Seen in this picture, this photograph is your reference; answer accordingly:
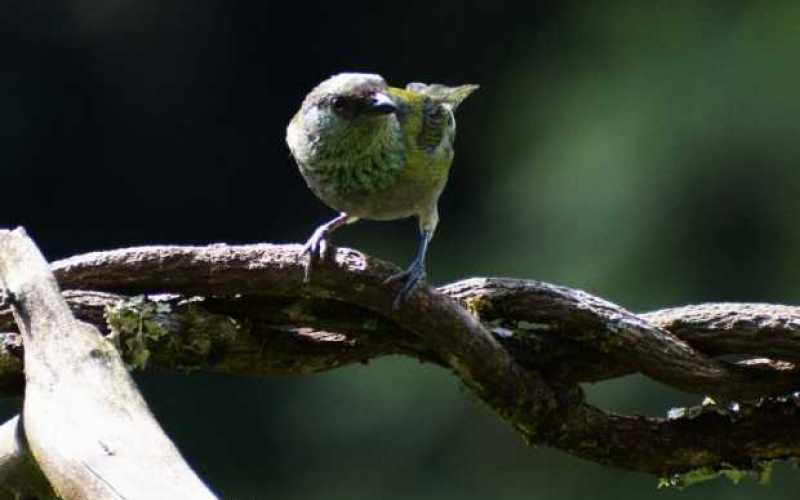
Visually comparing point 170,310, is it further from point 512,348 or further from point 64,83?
point 64,83

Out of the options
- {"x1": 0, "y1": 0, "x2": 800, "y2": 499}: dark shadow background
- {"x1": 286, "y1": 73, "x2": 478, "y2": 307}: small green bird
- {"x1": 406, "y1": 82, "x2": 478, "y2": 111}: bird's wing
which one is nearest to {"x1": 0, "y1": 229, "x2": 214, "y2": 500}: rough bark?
{"x1": 286, "y1": 73, "x2": 478, "y2": 307}: small green bird

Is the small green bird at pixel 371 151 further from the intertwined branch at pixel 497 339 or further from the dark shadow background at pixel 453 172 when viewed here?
the dark shadow background at pixel 453 172

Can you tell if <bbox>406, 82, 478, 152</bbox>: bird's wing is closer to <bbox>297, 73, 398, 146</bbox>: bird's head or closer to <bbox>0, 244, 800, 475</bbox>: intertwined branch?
<bbox>297, 73, 398, 146</bbox>: bird's head

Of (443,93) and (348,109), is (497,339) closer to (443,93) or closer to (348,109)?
(348,109)

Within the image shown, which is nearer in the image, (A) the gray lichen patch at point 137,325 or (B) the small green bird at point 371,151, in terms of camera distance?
(A) the gray lichen patch at point 137,325

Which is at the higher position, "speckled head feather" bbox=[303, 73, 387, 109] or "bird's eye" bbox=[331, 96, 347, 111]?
"speckled head feather" bbox=[303, 73, 387, 109]

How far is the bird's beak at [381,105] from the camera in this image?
2760 millimetres

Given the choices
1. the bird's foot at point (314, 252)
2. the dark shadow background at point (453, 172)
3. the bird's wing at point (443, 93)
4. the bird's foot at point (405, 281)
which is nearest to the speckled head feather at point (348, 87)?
the bird's wing at point (443, 93)

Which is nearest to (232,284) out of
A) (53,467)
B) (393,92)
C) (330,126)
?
(53,467)

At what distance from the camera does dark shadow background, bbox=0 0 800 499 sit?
6.15 metres

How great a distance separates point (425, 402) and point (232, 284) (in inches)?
180

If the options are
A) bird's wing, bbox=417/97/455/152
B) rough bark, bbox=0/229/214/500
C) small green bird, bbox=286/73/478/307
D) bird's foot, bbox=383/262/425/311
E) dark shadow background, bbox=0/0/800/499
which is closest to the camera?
rough bark, bbox=0/229/214/500

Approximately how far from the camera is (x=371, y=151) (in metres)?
2.69

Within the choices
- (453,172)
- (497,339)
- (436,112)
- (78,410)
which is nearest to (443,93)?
(436,112)
